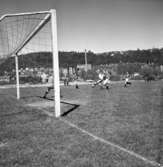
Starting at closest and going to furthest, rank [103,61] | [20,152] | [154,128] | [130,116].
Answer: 1. [20,152]
2. [154,128]
3. [130,116]
4. [103,61]

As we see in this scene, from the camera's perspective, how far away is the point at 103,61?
73188 mm

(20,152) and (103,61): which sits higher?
(103,61)

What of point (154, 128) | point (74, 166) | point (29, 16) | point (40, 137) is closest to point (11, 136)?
point (40, 137)

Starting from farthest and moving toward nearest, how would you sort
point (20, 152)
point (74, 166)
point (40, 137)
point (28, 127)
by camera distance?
point (28, 127) < point (40, 137) < point (20, 152) < point (74, 166)

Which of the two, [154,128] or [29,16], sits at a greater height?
[29,16]

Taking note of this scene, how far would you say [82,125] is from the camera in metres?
6.06

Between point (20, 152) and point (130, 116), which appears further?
point (130, 116)

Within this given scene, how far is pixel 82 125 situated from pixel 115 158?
2384 millimetres

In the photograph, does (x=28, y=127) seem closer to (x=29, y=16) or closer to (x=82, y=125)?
(x=82, y=125)

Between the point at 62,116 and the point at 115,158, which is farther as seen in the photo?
the point at 62,116

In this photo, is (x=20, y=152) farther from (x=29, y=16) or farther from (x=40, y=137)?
(x=29, y=16)

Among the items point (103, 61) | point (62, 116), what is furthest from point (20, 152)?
point (103, 61)

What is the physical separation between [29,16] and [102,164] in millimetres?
5804

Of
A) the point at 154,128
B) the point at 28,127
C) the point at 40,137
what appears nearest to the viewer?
the point at 40,137
